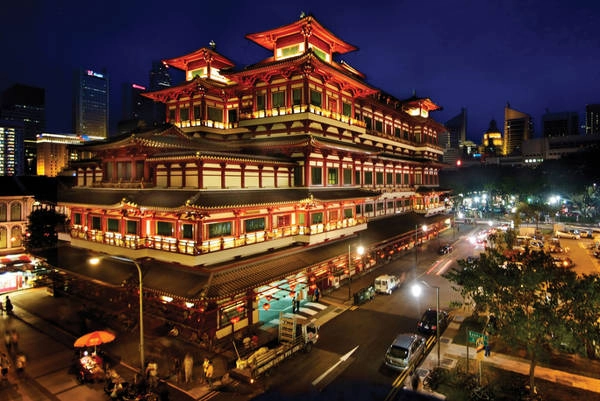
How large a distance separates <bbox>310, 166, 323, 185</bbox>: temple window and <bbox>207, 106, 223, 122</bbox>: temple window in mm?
13989

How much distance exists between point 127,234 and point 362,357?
20940 mm

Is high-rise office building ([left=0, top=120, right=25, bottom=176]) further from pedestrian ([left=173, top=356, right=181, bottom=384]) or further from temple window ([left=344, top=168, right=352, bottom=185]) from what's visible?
pedestrian ([left=173, top=356, right=181, bottom=384])

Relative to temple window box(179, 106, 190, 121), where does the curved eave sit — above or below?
above

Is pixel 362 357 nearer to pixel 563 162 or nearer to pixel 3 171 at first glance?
pixel 563 162

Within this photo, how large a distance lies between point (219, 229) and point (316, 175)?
41.7 feet

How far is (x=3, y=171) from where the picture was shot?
16650cm

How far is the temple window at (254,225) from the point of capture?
29191 mm

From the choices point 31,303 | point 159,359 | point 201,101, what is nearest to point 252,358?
point 159,359

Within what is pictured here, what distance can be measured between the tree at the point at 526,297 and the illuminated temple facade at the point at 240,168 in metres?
14.3

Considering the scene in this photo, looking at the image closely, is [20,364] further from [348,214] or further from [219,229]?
[348,214]

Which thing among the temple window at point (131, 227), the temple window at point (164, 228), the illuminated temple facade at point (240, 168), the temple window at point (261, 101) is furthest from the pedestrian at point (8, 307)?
the temple window at point (261, 101)

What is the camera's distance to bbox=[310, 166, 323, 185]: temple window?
115 feet

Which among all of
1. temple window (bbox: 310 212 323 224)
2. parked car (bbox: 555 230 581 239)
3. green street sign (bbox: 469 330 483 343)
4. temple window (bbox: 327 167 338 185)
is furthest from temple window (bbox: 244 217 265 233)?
parked car (bbox: 555 230 581 239)

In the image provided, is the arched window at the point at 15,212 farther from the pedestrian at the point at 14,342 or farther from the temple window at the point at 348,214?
the temple window at the point at 348,214
